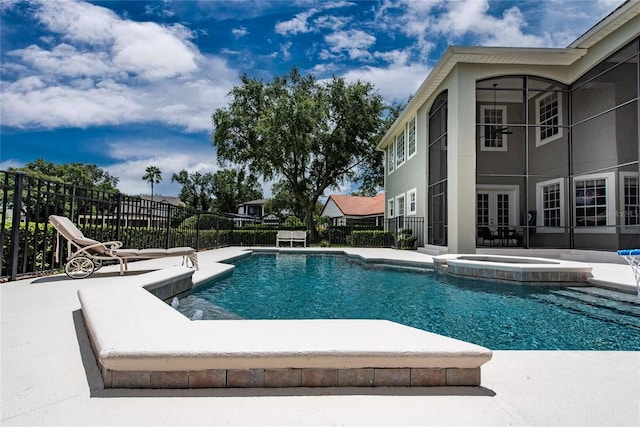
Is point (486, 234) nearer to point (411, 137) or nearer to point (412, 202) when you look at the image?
point (412, 202)

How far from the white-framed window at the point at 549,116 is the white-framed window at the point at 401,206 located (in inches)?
246

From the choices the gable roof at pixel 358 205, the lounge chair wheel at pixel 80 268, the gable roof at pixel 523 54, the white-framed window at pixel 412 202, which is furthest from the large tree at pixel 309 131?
the lounge chair wheel at pixel 80 268

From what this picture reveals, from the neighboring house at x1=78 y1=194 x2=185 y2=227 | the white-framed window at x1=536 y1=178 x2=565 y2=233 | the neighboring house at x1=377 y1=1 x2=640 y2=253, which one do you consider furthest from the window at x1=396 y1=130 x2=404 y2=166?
the neighboring house at x1=78 y1=194 x2=185 y2=227

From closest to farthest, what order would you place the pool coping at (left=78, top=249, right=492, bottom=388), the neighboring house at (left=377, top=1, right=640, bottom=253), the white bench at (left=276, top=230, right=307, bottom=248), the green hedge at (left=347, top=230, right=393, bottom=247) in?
the pool coping at (left=78, top=249, right=492, bottom=388), the neighboring house at (left=377, top=1, right=640, bottom=253), the green hedge at (left=347, top=230, right=393, bottom=247), the white bench at (left=276, top=230, right=307, bottom=248)

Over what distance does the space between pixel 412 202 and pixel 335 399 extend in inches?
562

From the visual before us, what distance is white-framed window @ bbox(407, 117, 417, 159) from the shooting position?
15033 mm

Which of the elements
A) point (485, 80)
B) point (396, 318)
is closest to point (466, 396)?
point (396, 318)

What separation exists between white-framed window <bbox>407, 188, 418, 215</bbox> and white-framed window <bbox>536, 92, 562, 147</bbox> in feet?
16.1

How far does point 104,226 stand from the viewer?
7430 mm

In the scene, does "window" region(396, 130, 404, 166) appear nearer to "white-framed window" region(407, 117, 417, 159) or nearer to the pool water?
"white-framed window" region(407, 117, 417, 159)

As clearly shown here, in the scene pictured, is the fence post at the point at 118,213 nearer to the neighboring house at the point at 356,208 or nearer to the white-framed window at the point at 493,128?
the white-framed window at the point at 493,128

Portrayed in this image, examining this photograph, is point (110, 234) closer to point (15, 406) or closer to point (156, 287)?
point (156, 287)

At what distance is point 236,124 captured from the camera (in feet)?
68.7

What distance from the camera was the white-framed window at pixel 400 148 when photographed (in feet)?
56.6
